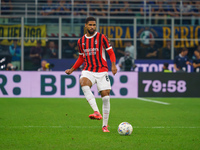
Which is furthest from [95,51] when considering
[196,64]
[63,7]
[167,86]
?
[63,7]

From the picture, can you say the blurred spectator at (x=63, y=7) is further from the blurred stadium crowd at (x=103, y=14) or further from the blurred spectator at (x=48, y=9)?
the blurred spectator at (x=48, y=9)

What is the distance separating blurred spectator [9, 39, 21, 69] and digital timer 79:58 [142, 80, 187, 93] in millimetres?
7133

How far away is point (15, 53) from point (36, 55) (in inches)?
40.3

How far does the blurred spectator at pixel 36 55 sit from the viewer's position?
22.6 m

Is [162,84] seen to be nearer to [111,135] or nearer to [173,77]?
[173,77]

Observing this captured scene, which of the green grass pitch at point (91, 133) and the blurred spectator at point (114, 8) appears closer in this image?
the green grass pitch at point (91, 133)

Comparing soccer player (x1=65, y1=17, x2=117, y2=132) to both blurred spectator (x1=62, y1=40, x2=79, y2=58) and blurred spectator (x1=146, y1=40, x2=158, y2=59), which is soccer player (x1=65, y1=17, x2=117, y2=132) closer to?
blurred spectator (x1=62, y1=40, x2=79, y2=58)

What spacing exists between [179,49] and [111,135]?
658 inches

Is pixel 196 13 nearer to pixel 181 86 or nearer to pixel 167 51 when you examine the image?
pixel 167 51

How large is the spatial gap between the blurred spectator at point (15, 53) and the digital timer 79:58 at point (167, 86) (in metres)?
7.13

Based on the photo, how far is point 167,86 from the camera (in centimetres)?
1812

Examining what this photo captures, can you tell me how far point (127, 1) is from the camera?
1000 inches

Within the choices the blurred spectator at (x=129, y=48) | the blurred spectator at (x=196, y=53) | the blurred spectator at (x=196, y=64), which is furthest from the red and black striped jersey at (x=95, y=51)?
the blurred spectator at (x=196, y=53)

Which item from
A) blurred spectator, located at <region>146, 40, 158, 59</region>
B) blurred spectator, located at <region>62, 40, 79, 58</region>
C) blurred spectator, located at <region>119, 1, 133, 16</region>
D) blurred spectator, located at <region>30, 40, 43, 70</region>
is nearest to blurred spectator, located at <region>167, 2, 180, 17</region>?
blurred spectator, located at <region>119, 1, 133, 16</region>
